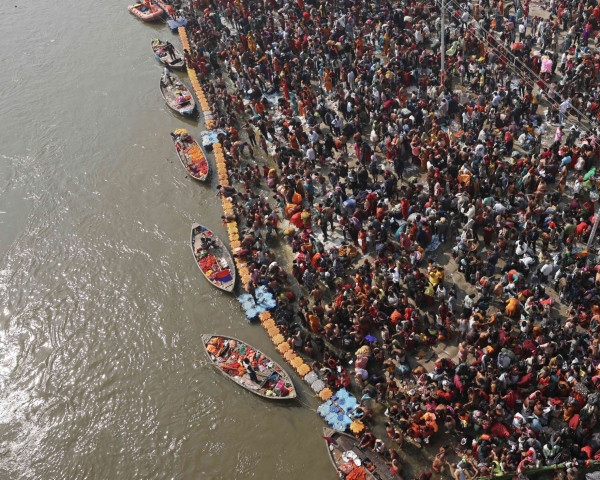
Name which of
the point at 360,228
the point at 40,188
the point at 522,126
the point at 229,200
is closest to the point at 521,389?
the point at 360,228

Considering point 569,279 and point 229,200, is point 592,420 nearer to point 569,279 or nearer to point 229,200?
point 569,279

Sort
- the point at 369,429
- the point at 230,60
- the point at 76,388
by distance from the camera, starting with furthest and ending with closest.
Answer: the point at 230,60
the point at 76,388
the point at 369,429

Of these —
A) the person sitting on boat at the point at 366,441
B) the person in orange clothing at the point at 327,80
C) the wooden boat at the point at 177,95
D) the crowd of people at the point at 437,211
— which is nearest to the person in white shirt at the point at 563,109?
the crowd of people at the point at 437,211

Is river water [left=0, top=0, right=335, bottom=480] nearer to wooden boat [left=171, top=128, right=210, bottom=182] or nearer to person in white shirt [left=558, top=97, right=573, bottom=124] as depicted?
wooden boat [left=171, top=128, right=210, bottom=182]

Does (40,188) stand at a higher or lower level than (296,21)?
lower

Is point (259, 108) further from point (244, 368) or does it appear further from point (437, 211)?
point (244, 368)
